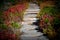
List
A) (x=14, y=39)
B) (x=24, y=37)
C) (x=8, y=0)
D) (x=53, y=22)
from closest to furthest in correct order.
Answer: (x=14, y=39) → (x=24, y=37) → (x=53, y=22) → (x=8, y=0)

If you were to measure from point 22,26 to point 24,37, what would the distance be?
188 centimetres

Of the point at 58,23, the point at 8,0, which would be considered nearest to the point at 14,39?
the point at 58,23

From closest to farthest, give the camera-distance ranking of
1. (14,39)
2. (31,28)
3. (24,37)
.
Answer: (14,39)
(24,37)
(31,28)

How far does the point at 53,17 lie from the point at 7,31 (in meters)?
3.04

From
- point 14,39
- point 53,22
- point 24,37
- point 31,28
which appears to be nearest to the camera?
point 14,39

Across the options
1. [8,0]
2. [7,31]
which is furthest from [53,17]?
[8,0]

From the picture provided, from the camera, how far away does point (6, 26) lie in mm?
9492

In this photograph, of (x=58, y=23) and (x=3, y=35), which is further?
(x=58, y=23)

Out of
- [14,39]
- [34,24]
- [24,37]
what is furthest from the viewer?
[34,24]

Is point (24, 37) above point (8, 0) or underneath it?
underneath

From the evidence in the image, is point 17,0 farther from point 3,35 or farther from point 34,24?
point 3,35

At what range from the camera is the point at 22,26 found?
11297mm

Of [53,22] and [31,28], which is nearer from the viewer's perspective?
[53,22]

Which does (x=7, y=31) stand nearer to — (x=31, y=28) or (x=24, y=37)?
(x=24, y=37)
